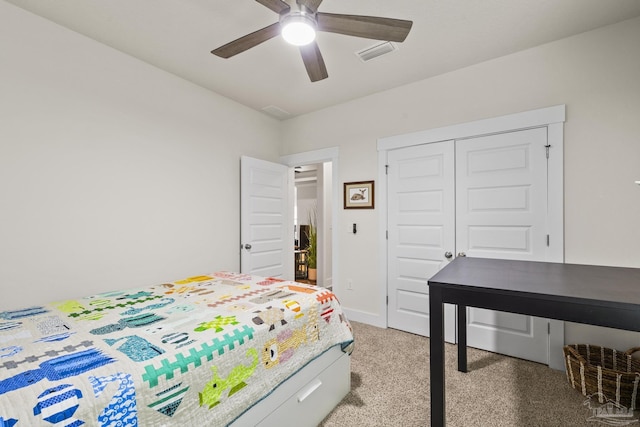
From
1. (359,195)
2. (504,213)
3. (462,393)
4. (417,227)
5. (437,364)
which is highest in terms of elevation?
(359,195)

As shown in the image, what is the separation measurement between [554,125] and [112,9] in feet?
11.3

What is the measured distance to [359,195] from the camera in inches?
135

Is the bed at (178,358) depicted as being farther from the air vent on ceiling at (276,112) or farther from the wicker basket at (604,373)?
the air vent on ceiling at (276,112)

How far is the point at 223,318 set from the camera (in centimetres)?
153

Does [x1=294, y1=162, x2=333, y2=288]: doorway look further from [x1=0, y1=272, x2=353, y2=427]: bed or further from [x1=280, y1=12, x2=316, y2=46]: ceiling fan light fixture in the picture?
[x1=0, y1=272, x2=353, y2=427]: bed

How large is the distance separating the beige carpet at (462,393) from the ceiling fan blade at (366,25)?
2301mm

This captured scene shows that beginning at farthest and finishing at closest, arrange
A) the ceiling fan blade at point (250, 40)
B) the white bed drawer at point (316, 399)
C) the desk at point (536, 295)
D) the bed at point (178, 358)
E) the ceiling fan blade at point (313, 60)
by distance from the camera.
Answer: the ceiling fan blade at point (313, 60)
the ceiling fan blade at point (250, 40)
the white bed drawer at point (316, 399)
the desk at point (536, 295)
the bed at point (178, 358)

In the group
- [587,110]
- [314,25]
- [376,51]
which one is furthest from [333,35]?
[587,110]

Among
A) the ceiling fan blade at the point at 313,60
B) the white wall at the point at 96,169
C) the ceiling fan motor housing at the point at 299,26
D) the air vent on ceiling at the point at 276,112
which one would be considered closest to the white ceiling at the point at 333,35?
the white wall at the point at 96,169

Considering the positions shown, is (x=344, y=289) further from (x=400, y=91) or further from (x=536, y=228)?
(x=400, y=91)

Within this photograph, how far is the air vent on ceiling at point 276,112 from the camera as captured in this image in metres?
3.72

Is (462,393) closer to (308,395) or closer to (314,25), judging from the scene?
(308,395)

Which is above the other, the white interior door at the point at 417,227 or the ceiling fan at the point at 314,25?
the ceiling fan at the point at 314,25

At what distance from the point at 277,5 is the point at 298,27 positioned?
150mm
